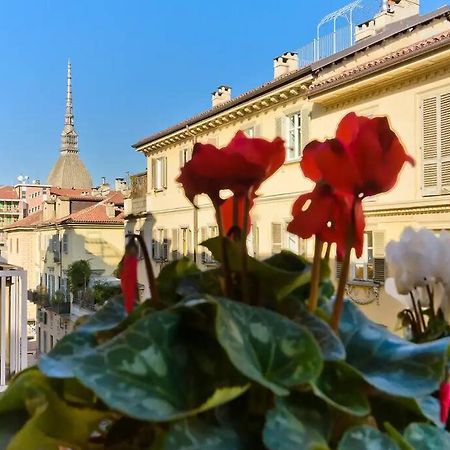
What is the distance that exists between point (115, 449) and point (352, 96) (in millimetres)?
7179

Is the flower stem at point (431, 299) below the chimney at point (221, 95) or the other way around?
below

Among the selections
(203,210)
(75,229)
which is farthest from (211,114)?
(75,229)

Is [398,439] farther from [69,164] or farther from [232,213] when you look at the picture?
[69,164]

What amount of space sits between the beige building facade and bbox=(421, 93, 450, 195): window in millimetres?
10

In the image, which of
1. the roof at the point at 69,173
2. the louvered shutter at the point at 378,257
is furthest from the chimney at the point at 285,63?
the roof at the point at 69,173

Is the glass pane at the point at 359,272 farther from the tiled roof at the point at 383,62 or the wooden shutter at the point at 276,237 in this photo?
the tiled roof at the point at 383,62

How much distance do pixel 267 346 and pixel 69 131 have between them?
176ft

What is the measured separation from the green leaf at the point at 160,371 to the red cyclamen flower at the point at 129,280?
0.07 meters

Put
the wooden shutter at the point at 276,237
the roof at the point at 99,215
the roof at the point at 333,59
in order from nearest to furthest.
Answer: the roof at the point at 333,59
the wooden shutter at the point at 276,237
the roof at the point at 99,215

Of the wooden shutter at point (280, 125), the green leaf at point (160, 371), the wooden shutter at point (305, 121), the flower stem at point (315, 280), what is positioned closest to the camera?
the green leaf at point (160, 371)

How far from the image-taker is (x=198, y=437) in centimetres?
32

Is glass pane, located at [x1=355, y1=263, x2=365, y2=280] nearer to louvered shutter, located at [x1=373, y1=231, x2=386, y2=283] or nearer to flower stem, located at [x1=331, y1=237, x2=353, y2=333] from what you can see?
louvered shutter, located at [x1=373, y1=231, x2=386, y2=283]

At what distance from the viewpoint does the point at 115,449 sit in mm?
369

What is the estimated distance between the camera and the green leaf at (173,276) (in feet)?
1.51
